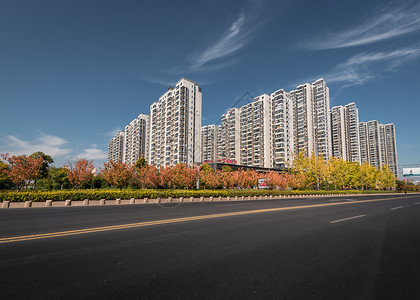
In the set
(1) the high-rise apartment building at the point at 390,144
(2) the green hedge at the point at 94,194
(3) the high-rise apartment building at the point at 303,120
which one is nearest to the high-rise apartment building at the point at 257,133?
(3) the high-rise apartment building at the point at 303,120

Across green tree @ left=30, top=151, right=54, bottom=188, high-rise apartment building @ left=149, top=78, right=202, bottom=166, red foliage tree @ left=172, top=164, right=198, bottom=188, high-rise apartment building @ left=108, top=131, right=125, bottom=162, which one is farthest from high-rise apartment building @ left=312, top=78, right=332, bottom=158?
high-rise apartment building @ left=108, top=131, right=125, bottom=162

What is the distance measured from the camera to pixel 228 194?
3017 cm

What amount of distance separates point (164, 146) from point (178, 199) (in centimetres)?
5755

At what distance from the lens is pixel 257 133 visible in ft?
286

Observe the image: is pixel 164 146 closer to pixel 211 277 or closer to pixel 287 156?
pixel 287 156

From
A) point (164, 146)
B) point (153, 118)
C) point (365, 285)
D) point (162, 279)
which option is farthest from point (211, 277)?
point (153, 118)

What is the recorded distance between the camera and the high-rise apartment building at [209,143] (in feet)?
384

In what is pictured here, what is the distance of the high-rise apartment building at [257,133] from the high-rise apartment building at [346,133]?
41.6 meters

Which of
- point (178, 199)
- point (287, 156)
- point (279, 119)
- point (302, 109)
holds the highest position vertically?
point (302, 109)

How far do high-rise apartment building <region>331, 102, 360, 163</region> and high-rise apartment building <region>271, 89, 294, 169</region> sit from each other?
111 ft

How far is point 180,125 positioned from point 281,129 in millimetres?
38224

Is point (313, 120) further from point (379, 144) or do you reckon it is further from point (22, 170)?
point (22, 170)

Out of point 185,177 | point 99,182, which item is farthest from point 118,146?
point 185,177

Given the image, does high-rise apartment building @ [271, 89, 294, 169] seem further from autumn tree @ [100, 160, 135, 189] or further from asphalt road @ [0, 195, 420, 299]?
asphalt road @ [0, 195, 420, 299]
